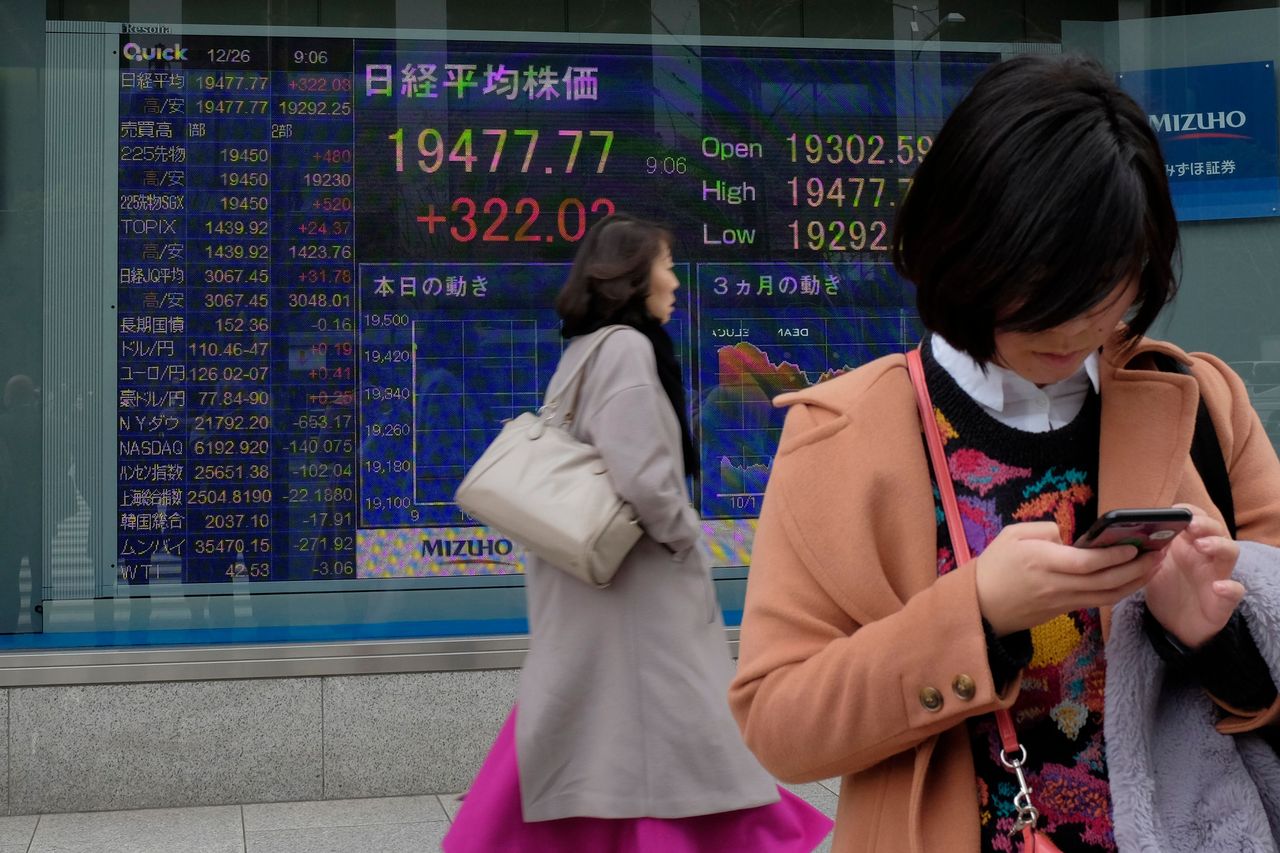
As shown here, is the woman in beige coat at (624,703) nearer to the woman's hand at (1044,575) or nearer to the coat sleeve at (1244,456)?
the coat sleeve at (1244,456)

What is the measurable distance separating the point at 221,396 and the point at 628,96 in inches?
86.6

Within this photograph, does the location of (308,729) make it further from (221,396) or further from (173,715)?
(221,396)

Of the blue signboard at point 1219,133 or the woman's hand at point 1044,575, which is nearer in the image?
the woman's hand at point 1044,575

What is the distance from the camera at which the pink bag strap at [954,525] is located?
133 centimetres

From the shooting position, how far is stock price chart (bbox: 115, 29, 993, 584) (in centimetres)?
611

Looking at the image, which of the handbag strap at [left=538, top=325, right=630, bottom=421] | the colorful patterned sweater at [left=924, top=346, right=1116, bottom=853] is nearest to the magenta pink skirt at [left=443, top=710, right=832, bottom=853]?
the handbag strap at [left=538, top=325, right=630, bottom=421]

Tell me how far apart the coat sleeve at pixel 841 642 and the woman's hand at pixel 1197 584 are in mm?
171

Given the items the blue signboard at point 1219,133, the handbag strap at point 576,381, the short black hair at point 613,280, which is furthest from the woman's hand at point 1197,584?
the blue signboard at point 1219,133

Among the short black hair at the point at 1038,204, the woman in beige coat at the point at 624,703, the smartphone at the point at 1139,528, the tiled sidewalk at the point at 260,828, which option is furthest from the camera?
the tiled sidewalk at the point at 260,828

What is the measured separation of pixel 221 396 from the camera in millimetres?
6125

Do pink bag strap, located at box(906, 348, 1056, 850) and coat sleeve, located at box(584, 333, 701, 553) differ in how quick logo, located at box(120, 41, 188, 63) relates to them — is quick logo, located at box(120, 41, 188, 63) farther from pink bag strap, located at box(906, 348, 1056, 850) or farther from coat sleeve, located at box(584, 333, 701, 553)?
pink bag strap, located at box(906, 348, 1056, 850)

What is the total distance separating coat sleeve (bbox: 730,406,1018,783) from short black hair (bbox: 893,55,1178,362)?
206 millimetres

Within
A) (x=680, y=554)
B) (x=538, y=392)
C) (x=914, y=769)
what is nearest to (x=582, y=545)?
(x=680, y=554)

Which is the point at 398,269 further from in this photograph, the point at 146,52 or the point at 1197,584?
the point at 1197,584
